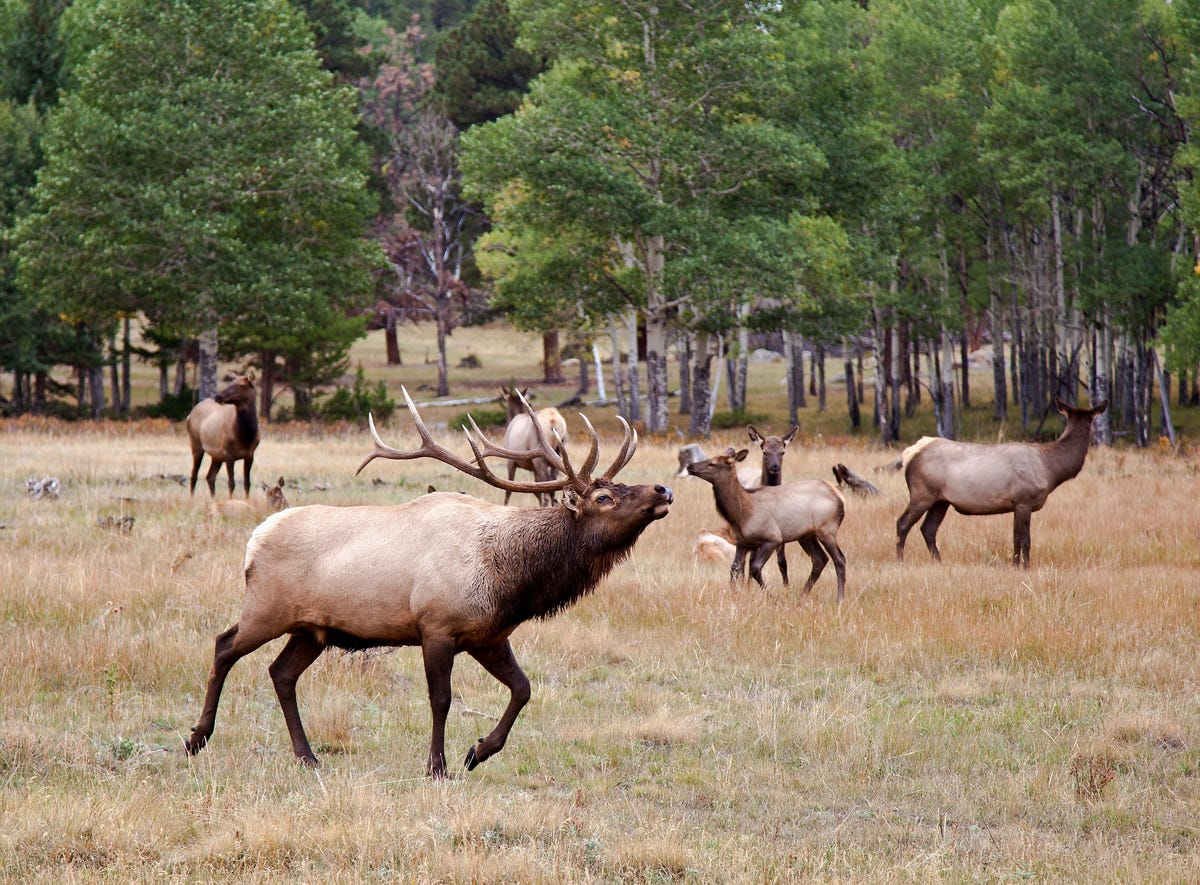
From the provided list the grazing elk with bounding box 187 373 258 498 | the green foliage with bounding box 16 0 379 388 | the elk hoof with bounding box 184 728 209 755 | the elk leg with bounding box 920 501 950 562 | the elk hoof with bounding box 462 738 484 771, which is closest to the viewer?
the elk hoof with bounding box 462 738 484 771

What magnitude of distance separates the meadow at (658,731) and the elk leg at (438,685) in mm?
177

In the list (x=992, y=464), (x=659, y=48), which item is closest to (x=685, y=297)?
(x=659, y=48)

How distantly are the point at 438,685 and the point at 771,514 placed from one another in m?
5.07

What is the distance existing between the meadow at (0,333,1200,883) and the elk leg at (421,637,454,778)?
177 millimetres

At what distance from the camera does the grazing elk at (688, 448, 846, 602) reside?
33.6 ft

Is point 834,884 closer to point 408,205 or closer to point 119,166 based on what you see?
point 119,166

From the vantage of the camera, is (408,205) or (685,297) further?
(408,205)

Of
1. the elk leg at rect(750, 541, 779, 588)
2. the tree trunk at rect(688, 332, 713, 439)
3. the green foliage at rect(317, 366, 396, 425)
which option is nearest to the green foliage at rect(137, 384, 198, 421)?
the green foliage at rect(317, 366, 396, 425)

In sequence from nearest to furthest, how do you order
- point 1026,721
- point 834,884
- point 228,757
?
point 834,884 < point 228,757 < point 1026,721

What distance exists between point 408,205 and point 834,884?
143 feet

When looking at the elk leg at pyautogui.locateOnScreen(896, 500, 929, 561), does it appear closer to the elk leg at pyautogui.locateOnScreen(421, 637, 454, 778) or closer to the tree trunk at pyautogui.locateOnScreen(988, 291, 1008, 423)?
the elk leg at pyautogui.locateOnScreen(421, 637, 454, 778)

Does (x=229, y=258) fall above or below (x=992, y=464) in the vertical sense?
above

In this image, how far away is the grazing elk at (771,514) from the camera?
1023 cm

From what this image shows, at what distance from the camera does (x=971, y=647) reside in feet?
27.8
